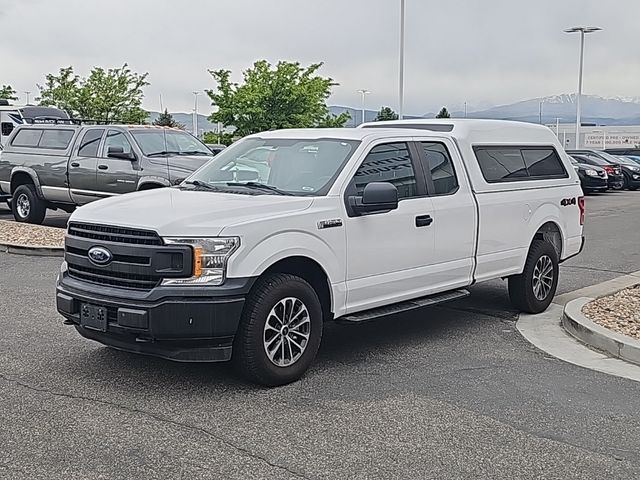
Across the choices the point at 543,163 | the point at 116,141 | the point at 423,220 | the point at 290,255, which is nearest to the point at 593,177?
the point at 116,141

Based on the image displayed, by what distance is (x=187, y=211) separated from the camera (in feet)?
20.0

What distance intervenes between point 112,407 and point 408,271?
277cm

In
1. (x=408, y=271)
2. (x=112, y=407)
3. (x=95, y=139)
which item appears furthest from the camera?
(x=95, y=139)

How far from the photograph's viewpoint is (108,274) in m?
6.06

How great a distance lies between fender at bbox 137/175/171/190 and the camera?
46.6 feet

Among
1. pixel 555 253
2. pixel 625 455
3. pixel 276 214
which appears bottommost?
pixel 625 455

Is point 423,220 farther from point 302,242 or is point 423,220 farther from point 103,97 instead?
point 103,97

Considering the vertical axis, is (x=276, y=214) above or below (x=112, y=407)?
above

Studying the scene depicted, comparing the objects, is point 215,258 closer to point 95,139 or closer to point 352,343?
point 352,343

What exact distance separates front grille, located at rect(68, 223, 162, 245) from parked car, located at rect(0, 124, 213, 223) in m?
7.87

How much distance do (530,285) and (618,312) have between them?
2.93 ft

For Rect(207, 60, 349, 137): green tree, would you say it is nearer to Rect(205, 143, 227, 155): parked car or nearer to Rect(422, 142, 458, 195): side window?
Rect(205, 143, 227, 155): parked car

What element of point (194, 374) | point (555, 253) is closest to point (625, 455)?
point (194, 374)

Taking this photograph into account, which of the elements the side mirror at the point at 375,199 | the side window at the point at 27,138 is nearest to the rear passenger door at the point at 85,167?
the side window at the point at 27,138
